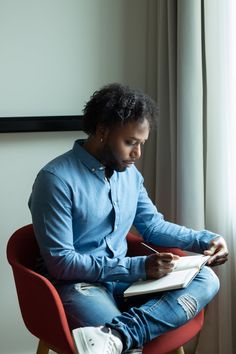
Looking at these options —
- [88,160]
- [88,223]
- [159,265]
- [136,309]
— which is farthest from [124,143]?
[136,309]

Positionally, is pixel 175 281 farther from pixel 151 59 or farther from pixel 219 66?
pixel 151 59

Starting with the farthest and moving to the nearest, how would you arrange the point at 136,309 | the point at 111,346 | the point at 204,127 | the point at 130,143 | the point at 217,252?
the point at 204,127, the point at 217,252, the point at 130,143, the point at 136,309, the point at 111,346

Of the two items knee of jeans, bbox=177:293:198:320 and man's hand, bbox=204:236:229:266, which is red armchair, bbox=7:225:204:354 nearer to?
knee of jeans, bbox=177:293:198:320

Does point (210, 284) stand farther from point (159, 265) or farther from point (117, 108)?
point (117, 108)

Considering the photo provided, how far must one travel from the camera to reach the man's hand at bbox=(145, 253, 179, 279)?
4.85 feet

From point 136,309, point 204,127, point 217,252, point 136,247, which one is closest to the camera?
point 136,309

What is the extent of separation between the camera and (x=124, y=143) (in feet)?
5.06

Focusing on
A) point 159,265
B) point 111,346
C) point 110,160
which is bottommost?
point 111,346

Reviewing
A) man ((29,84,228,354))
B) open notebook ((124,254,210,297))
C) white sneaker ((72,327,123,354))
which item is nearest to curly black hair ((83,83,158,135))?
man ((29,84,228,354))

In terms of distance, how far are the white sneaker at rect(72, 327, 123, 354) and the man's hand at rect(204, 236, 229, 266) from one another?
1.43 feet

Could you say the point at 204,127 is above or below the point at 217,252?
above

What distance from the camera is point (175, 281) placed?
1.47m

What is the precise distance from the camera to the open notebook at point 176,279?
145 centimetres

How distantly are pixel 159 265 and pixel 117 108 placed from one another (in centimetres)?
47
